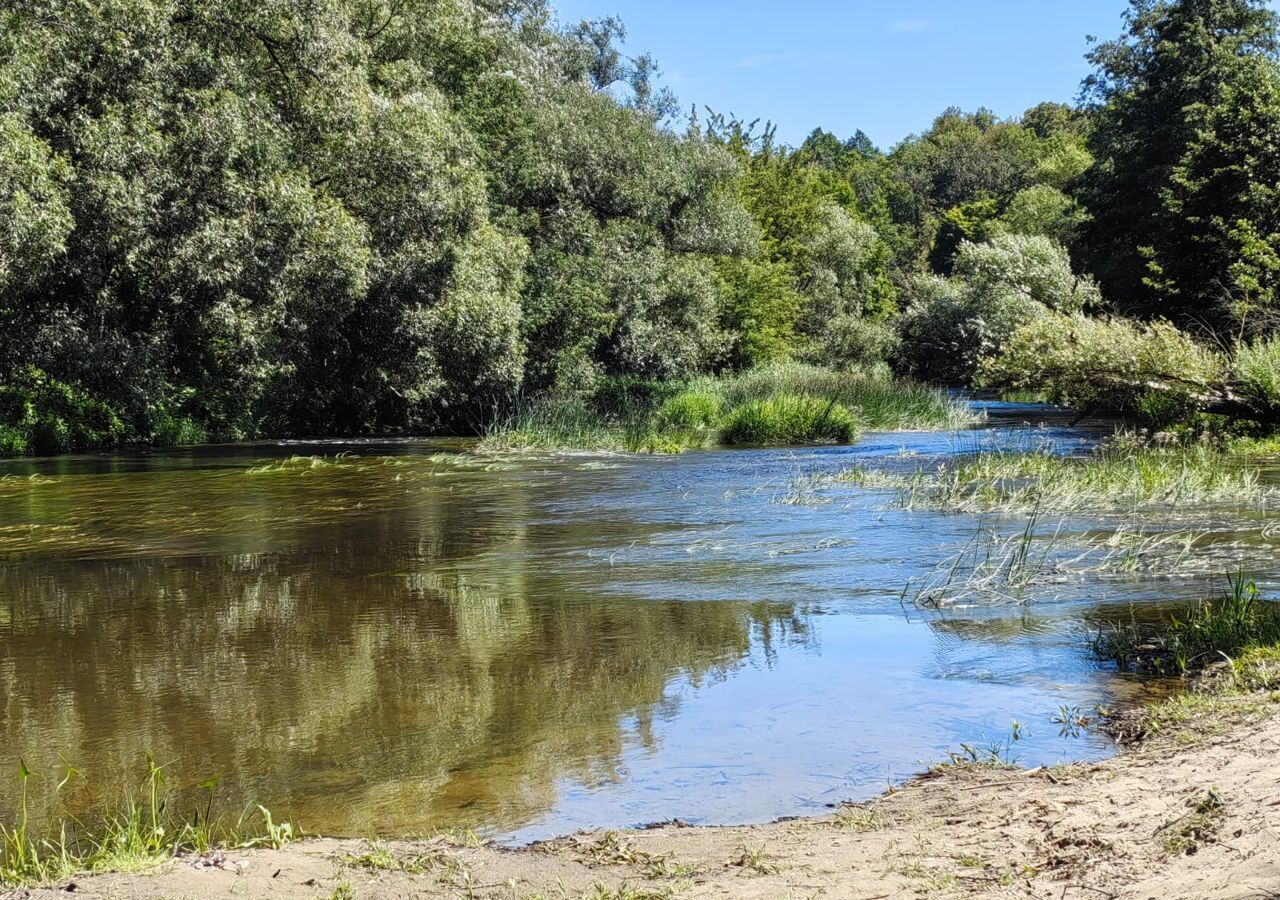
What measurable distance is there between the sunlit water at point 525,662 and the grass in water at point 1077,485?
102cm

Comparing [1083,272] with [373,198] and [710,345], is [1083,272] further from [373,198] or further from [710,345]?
[373,198]

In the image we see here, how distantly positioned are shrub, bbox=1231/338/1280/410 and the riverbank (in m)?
17.2

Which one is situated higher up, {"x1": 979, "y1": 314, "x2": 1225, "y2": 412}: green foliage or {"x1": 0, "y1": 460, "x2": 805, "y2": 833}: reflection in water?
{"x1": 979, "y1": 314, "x2": 1225, "y2": 412}: green foliage

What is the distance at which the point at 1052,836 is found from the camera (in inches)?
152

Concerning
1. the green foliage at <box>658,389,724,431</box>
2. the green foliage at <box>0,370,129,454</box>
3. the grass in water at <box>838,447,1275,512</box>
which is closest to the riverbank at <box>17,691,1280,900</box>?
the grass in water at <box>838,447,1275,512</box>

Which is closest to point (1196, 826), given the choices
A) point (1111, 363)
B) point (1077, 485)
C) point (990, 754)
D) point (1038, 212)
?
point (990, 754)

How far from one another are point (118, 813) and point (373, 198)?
23.5 metres

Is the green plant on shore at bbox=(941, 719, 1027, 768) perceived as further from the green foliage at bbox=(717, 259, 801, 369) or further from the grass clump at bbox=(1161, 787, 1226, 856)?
the green foliage at bbox=(717, 259, 801, 369)

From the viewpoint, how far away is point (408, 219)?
89.6 feet

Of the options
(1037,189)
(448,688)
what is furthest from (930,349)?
(448,688)

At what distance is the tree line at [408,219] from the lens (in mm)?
22344

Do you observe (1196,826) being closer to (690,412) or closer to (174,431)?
(690,412)

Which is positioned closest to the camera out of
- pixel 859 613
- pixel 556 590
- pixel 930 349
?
pixel 859 613

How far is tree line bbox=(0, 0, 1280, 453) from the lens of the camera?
22.3 meters
